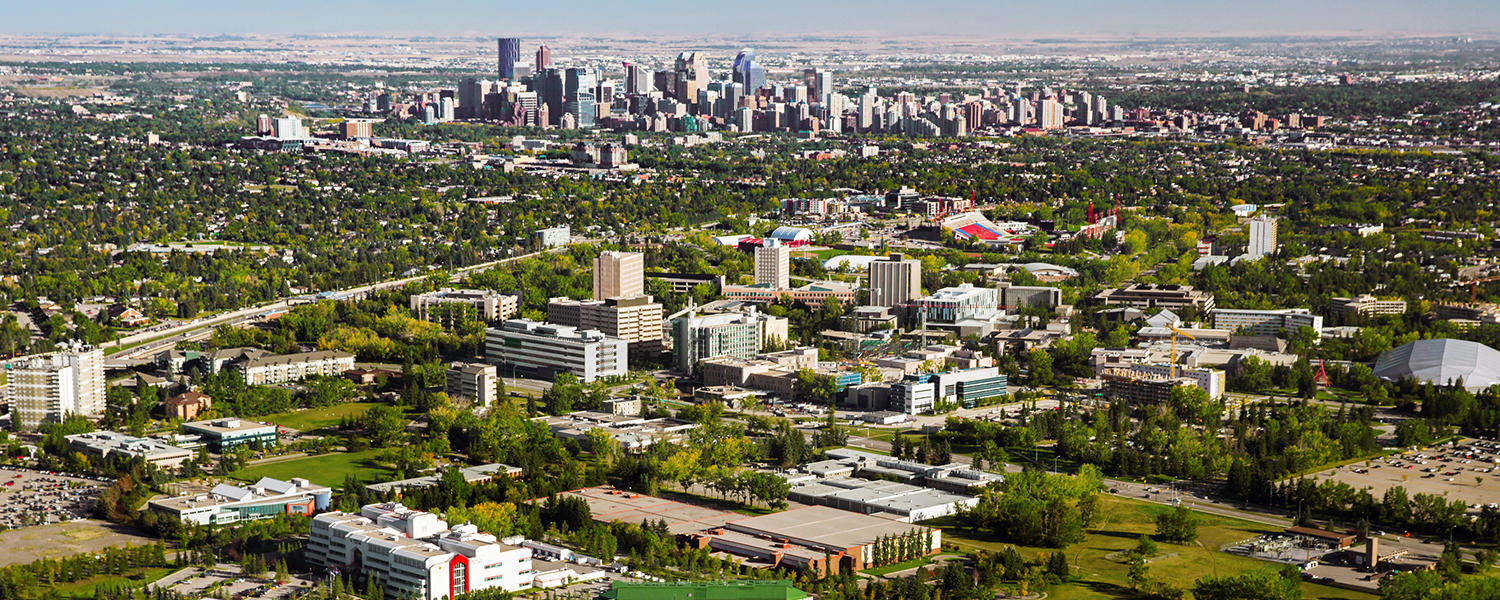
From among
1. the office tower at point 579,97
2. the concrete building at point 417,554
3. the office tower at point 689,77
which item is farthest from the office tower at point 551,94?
the concrete building at point 417,554

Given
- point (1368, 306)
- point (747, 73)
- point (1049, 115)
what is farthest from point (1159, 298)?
point (747, 73)

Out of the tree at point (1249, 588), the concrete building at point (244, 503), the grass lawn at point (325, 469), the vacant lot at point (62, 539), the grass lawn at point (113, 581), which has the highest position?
the tree at point (1249, 588)

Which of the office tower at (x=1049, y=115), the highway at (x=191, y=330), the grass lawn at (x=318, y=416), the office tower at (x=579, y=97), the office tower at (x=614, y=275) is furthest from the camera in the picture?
the office tower at (x=579, y=97)

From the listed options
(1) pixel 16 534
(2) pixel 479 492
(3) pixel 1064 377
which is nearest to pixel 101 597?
(1) pixel 16 534

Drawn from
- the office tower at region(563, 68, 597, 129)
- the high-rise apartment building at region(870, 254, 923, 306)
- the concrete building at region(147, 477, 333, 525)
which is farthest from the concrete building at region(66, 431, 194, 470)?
the office tower at region(563, 68, 597, 129)

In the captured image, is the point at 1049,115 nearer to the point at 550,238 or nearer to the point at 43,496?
the point at 550,238

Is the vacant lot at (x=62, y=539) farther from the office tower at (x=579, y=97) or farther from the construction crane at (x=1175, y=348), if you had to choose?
the office tower at (x=579, y=97)

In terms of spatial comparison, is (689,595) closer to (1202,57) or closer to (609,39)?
(1202,57)

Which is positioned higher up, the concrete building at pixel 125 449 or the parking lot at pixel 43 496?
the concrete building at pixel 125 449
